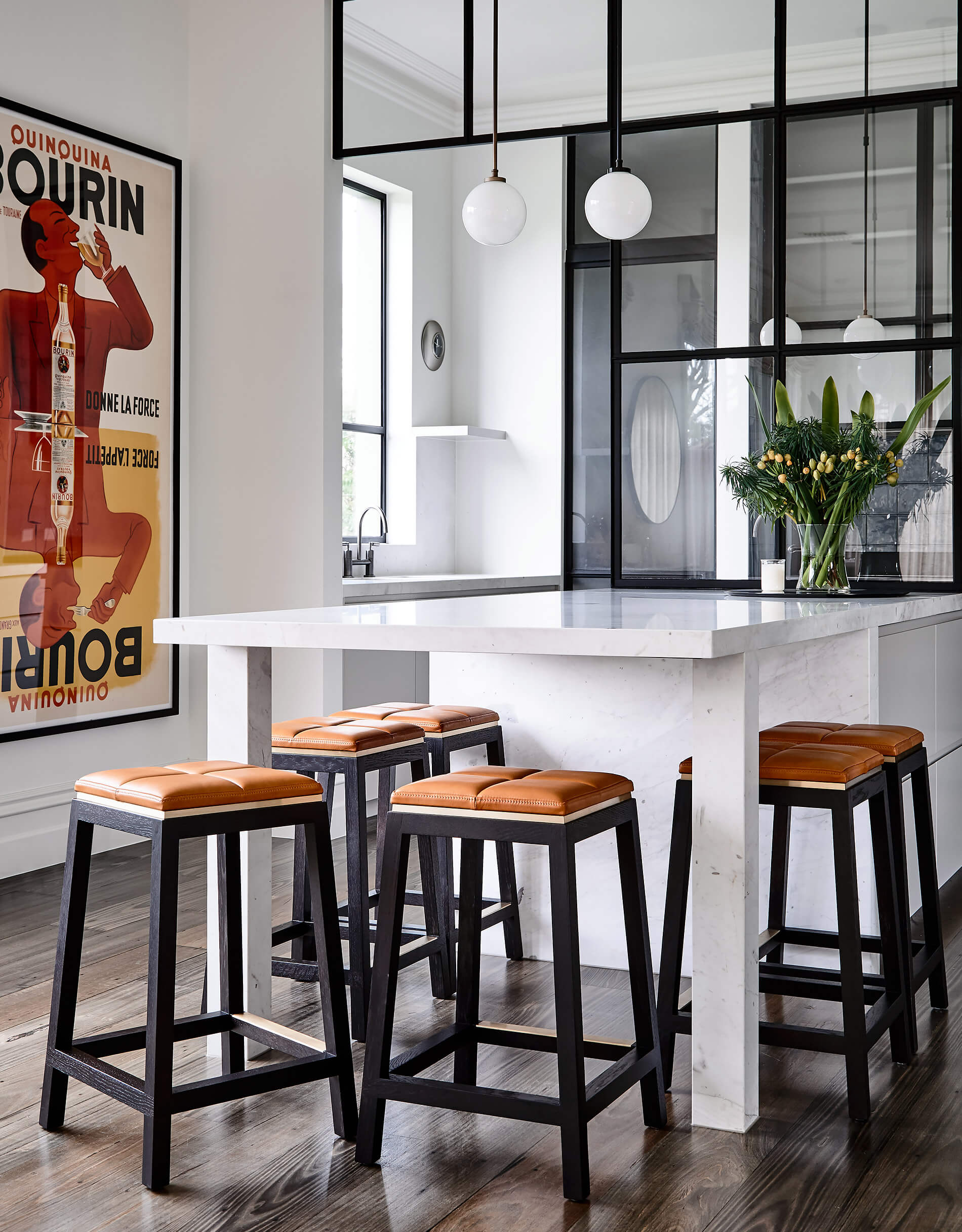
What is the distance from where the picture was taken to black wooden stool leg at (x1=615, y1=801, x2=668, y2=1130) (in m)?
2.12

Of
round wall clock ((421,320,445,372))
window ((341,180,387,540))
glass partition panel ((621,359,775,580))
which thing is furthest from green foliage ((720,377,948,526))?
round wall clock ((421,320,445,372))

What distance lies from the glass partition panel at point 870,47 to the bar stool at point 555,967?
308 cm

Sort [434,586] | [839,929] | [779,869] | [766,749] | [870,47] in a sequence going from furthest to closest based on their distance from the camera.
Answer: [434,586], [870,47], [779,869], [766,749], [839,929]

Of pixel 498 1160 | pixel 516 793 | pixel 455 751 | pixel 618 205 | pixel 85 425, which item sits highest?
pixel 618 205

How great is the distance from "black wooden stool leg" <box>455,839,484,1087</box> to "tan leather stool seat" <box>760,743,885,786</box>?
0.54m

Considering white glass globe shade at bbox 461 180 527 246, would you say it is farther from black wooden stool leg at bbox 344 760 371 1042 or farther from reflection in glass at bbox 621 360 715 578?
black wooden stool leg at bbox 344 760 371 1042

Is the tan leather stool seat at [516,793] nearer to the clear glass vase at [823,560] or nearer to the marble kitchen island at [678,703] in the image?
the marble kitchen island at [678,703]

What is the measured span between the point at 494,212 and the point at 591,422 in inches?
111

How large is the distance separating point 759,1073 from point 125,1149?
1164mm

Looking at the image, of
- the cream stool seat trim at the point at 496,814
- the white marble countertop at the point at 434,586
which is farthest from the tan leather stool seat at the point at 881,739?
the white marble countertop at the point at 434,586

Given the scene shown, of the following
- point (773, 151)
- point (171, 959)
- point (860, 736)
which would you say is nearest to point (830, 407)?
point (773, 151)

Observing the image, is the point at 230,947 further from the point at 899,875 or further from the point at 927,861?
the point at 927,861

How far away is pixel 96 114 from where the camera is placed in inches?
168

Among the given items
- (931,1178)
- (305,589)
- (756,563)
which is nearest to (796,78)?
(756,563)
